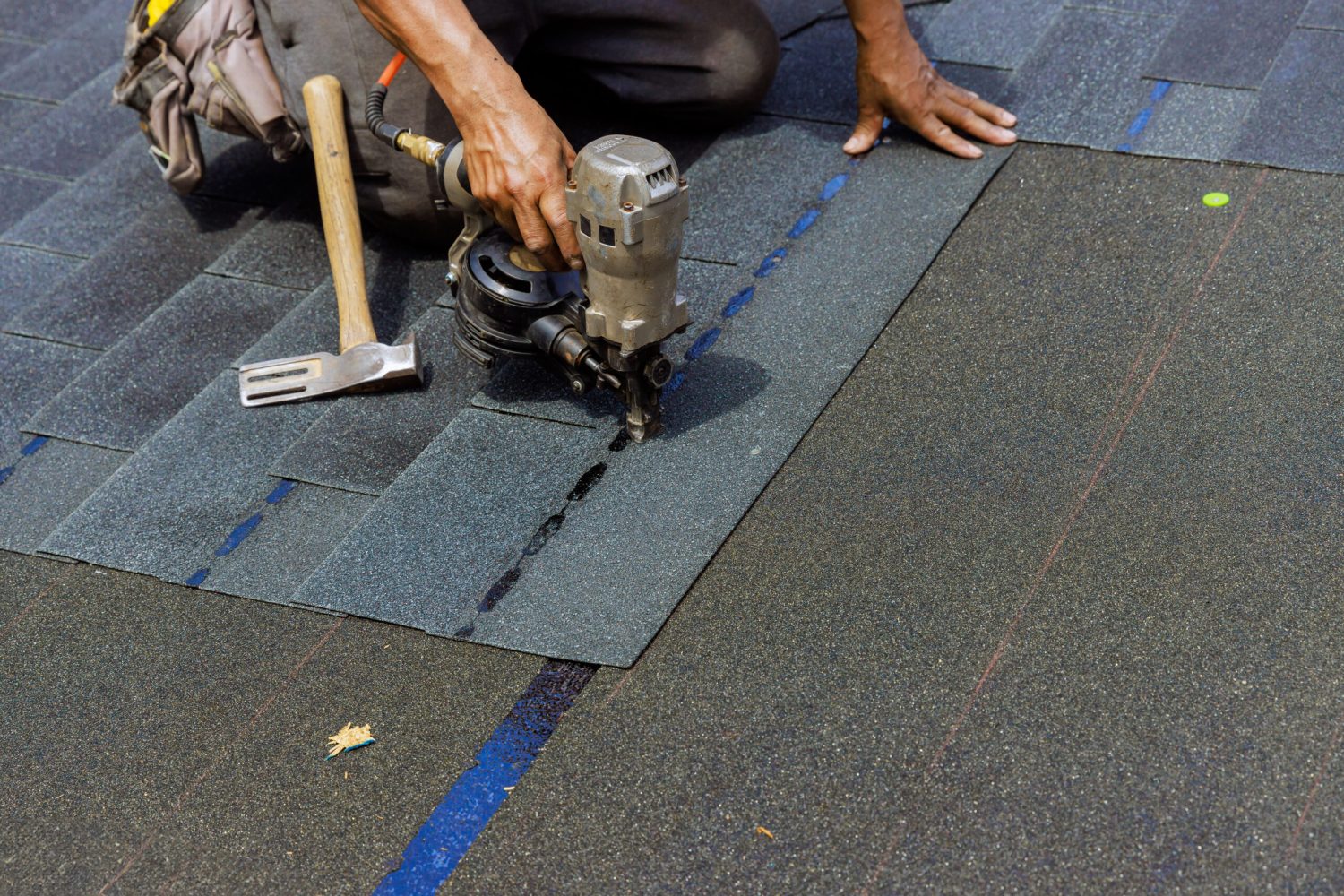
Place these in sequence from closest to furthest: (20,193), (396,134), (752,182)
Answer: (396,134) < (752,182) < (20,193)

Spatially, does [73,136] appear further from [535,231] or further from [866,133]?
[866,133]

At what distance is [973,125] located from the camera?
3.01m

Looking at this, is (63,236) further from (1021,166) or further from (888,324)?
(1021,166)

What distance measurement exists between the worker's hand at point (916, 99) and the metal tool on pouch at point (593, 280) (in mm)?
1064

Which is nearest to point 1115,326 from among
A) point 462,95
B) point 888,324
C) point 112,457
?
point 888,324

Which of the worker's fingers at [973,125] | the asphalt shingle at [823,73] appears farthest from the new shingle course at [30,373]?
→ the worker's fingers at [973,125]

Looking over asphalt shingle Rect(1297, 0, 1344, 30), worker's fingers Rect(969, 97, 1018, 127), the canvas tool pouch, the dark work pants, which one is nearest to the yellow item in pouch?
the canvas tool pouch

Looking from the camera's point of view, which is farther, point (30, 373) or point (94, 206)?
point (94, 206)

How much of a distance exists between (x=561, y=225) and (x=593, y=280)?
0.12m

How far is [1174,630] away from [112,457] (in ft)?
7.18

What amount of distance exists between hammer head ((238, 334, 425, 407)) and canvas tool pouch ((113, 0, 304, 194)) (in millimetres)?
803

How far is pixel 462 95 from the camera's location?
7.56ft

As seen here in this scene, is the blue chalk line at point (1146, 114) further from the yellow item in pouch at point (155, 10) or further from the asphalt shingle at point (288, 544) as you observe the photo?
the yellow item in pouch at point (155, 10)

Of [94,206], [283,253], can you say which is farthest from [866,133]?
[94,206]
